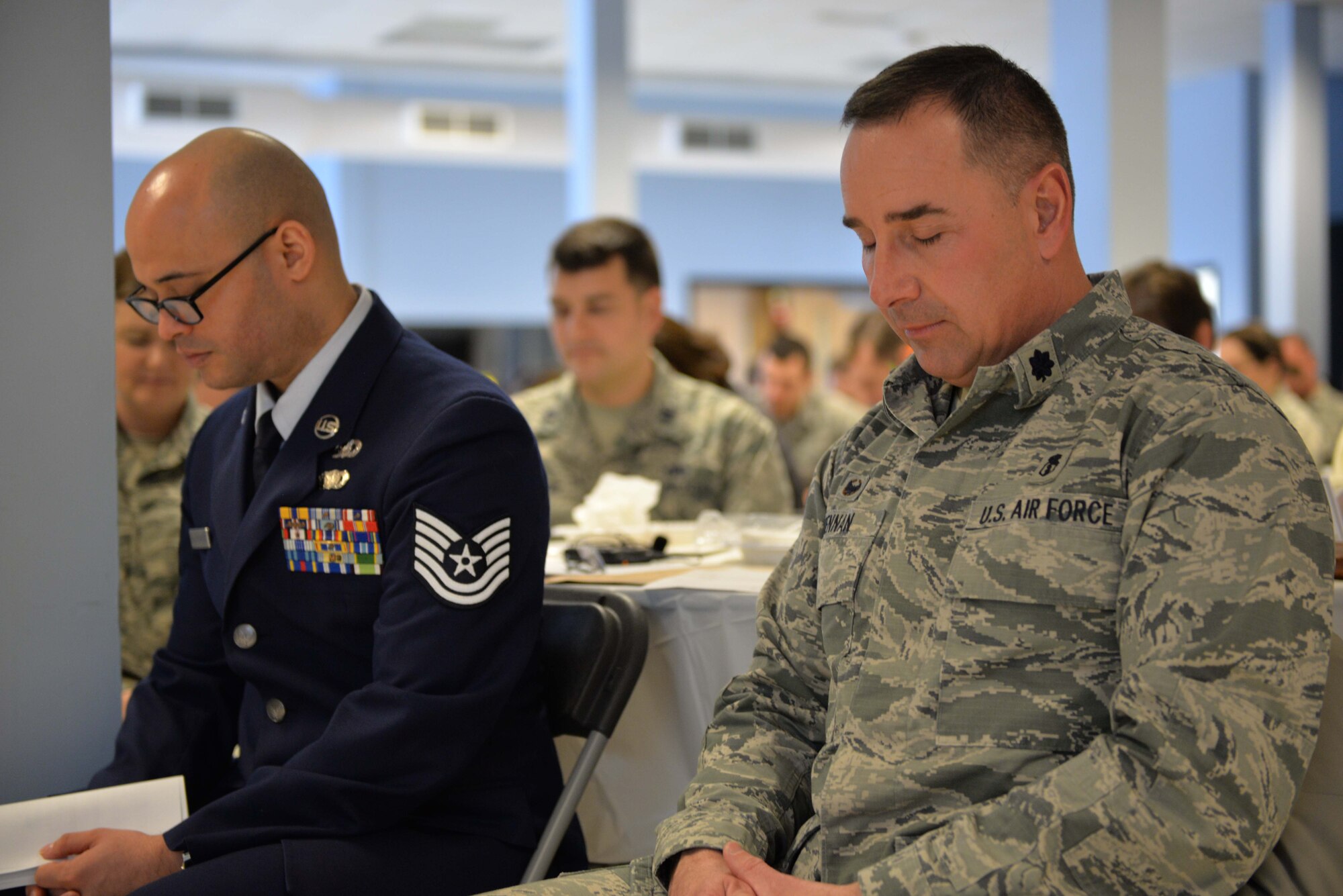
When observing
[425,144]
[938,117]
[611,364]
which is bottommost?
[611,364]

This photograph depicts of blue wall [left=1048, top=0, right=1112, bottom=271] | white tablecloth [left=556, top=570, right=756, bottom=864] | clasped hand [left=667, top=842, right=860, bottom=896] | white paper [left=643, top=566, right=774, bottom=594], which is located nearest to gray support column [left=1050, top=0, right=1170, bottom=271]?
blue wall [left=1048, top=0, right=1112, bottom=271]

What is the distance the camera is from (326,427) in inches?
63.4

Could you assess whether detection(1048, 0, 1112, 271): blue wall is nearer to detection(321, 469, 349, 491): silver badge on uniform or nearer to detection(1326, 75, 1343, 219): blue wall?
detection(321, 469, 349, 491): silver badge on uniform

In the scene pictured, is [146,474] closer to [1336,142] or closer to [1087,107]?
[1087,107]

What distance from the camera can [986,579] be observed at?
1116 mm

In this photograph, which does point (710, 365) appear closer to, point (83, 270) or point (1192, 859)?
point (83, 270)

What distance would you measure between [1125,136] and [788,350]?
6.41 feet

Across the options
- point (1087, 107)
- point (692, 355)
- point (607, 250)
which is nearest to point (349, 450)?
point (607, 250)

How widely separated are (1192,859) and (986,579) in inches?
11.0

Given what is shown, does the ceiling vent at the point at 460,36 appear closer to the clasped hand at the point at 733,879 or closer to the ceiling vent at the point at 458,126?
the ceiling vent at the point at 458,126

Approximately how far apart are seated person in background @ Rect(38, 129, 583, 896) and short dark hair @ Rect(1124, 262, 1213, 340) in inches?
72.2

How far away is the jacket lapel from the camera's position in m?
1.59

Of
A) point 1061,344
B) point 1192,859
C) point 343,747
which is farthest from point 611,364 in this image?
point 1192,859

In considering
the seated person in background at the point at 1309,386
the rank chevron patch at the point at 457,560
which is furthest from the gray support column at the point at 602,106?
the rank chevron patch at the point at 457,560
